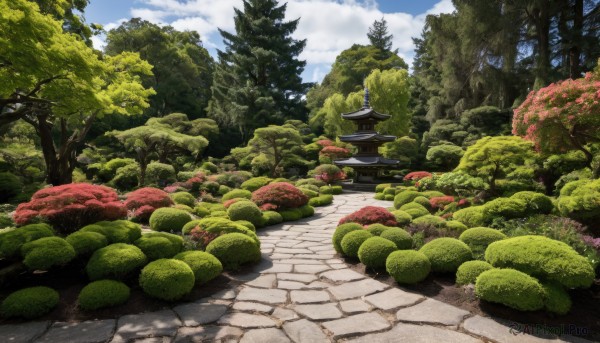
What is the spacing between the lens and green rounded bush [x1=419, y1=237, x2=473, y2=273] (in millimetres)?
4974

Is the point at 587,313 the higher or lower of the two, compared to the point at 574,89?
lower

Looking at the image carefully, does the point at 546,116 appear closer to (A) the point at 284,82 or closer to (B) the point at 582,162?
(B) the point at 582,162

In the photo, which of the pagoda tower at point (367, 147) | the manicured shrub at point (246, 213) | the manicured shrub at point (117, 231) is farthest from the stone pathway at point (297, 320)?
the pagoda tower at point (367, 147)

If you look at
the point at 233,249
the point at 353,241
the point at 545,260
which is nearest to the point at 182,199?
the point at 233,249

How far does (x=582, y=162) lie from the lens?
1119 centimetres

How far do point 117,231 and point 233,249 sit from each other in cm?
197

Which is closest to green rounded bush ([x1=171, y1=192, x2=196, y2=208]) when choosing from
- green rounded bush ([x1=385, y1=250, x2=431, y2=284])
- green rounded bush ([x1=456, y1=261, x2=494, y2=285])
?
green rounded bush ([x1=385, y1=250, x2=431, y2=284])

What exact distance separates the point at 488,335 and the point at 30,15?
734cm

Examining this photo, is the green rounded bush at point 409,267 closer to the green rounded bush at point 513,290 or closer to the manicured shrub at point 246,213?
the green rounded bush at point 513,290

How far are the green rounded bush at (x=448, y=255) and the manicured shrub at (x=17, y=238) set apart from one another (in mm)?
6226

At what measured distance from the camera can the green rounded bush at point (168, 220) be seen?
25.5 ft

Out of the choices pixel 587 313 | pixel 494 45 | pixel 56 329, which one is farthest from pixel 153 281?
pixel 494 45

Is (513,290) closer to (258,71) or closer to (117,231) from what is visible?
(117,231)

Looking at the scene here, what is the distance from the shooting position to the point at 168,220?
7.78 meters
